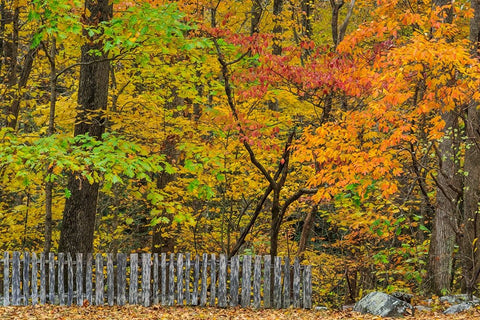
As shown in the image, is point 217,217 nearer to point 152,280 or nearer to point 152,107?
point 152,107

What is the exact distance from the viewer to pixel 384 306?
9164mm

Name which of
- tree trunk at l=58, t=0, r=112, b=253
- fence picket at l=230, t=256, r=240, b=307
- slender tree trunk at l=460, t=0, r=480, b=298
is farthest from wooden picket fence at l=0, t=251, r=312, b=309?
slender tree trunk at l=460, t=0, r=480, b=298

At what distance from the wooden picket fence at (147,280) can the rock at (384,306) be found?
135cm

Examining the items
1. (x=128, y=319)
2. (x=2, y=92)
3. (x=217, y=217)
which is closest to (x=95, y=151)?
(x=128, y=319)

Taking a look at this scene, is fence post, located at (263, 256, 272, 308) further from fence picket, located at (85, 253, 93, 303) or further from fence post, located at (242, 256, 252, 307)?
fence picket, located at (85, 253, 93, 303)

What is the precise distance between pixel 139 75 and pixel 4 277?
20.8ft

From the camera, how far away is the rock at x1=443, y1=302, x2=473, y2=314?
9038 millimetres

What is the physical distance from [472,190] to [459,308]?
2709 millimetres

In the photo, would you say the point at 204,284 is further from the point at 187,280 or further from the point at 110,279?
the point at 110,279

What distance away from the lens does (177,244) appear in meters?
16.9

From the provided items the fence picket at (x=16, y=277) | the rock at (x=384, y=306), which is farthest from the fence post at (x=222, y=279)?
the fence picket at (x=16, y=277)

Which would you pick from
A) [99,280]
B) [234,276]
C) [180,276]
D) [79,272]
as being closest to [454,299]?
[234,276]

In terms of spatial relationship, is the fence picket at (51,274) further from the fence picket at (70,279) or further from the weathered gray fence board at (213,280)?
the weathered gray fence board at (213,280)

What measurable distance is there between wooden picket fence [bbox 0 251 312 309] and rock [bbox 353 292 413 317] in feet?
4.42
